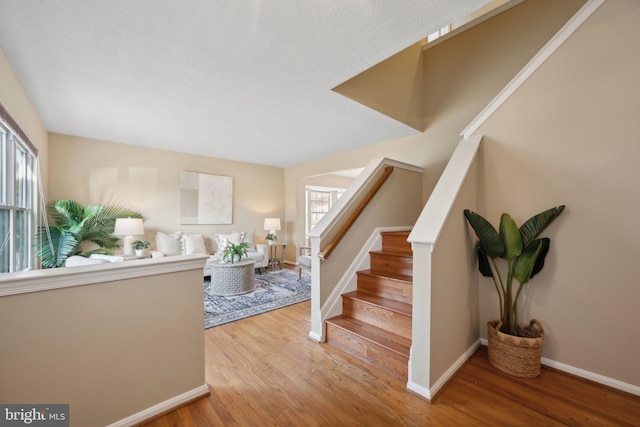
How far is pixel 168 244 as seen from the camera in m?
4.36

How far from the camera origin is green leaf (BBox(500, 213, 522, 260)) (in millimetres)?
1904

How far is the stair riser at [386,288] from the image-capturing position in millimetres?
2236

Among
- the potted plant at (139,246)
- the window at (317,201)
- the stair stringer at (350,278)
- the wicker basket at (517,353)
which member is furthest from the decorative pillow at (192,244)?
the wicker basket at (517,353)

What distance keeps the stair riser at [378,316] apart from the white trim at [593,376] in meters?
1.15

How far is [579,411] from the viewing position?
4.96ft

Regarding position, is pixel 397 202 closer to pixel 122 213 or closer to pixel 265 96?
pixel 265 96

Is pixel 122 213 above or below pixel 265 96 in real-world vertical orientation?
below

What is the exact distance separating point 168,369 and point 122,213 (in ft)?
12.2

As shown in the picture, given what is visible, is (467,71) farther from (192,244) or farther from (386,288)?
(192,244)

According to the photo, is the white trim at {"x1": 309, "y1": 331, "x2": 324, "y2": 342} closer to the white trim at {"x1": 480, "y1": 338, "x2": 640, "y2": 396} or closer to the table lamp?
the white trim at {"x1": 480, "y1": 338, "x2": 640, "y2": 396}

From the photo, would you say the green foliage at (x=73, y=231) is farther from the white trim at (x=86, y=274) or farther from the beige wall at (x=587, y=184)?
the beige wall at (x=587, y=184)

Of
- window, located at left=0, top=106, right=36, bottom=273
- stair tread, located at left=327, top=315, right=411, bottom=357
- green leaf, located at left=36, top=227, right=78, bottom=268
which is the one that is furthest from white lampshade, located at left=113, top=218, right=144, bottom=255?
stair tread, located at left=327, top=315, right=411, bottom=357

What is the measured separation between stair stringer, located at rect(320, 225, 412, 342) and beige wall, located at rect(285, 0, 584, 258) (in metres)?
1.34

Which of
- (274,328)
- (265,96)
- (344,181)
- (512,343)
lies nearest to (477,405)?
(512,343)
